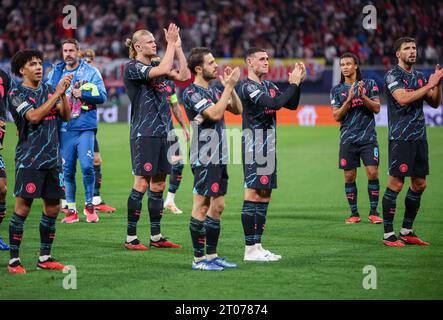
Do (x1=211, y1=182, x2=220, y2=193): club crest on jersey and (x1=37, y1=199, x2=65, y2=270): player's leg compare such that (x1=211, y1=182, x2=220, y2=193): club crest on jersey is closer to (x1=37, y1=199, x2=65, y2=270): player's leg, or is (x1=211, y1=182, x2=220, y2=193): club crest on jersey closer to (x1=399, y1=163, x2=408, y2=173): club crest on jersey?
(x1=37, y1=199, x2=65, y2=270): player's leg

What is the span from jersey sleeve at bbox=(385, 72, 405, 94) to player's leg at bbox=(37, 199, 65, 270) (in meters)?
4.17

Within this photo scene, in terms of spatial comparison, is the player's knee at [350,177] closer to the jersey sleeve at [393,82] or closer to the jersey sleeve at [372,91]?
the jersey sleeve at [372,91]

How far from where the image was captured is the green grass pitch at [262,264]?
7.49 m

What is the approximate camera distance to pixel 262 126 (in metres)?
9.10

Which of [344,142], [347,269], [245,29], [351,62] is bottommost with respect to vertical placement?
[347,269]

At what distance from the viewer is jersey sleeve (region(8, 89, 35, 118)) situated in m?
8.04

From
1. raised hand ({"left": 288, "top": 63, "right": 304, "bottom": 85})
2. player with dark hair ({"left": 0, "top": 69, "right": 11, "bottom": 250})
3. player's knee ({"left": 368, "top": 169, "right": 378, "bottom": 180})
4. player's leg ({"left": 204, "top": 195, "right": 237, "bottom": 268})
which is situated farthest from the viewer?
player's knee ({"left": 368, "top": 169, "right": 378, "bottom": 180})

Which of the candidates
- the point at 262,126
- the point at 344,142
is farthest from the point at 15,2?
the point at 262,126

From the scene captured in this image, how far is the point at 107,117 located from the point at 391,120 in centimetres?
2117

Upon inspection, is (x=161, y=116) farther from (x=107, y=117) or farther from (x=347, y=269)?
(x=107, y=117)

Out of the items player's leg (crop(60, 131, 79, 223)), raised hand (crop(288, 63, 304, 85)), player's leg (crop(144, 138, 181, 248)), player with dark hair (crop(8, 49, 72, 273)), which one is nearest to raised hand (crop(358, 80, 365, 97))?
raised hand (crop(288, 63, 304, 85))

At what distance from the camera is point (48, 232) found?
8430mm

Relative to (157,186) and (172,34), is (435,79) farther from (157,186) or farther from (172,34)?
(157,186)

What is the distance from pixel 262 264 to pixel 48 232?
2.26 meters
